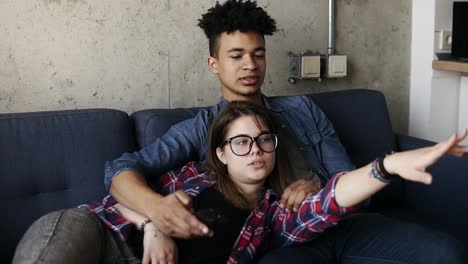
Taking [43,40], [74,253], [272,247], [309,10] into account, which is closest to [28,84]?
[43,40]

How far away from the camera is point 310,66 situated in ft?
7.77

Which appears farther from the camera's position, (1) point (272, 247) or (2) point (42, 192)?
(2) point (42, 192)

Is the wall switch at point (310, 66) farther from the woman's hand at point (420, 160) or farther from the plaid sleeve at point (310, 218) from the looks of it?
the woman's hand at point (420, 160)

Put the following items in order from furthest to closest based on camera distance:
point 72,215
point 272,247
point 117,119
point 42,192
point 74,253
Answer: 1. point 117,119
2. point 42,192
3. point 272,247
4. point 72,215
5. point 74,253

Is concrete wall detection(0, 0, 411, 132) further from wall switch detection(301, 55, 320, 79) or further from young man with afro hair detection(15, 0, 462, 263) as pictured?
young man with afro hair detection(15, 0, 462, 263)

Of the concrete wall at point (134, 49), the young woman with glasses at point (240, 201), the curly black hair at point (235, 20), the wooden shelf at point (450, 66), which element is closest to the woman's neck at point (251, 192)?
the young woman with glasses at point (240, 201)

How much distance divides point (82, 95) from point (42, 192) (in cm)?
49

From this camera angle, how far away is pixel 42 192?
166 centimetres

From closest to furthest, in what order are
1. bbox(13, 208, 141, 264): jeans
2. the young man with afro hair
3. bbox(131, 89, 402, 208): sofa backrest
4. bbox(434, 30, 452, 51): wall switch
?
bbox(13, 208, 141, 264): jeans → the young man with afro hair → bbox(131, 89, 402, 208): sofa backrest → bbox(434, 30, 452, 51): wall switch

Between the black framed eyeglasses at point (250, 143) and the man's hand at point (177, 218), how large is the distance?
193 mm

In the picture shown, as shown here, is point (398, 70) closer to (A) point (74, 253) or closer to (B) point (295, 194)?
(B) point (295, 194)

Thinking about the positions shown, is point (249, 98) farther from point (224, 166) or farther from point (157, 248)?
point (157, 248)

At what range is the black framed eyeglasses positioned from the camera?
57.7 inches

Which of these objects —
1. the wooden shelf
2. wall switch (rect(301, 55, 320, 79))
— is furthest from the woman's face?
the wooden shelf
